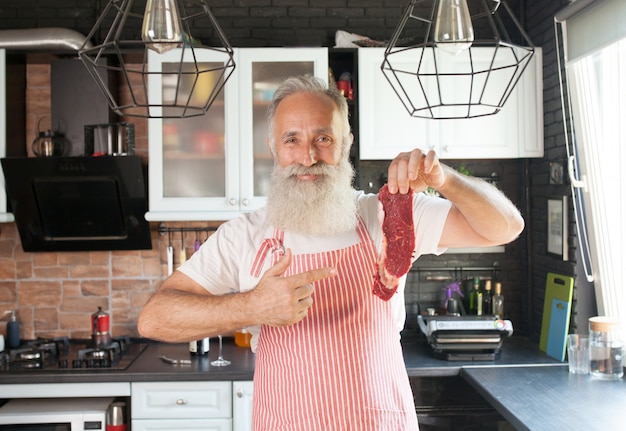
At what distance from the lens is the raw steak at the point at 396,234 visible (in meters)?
1.67

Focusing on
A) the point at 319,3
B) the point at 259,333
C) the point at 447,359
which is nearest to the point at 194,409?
the point at 447,359

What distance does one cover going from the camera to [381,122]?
12.0 feet

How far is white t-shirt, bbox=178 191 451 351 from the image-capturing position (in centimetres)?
194

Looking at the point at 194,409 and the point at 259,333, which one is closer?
the point at 259,333

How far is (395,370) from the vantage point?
74.1 inches

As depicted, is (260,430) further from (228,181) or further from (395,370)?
(228,181)

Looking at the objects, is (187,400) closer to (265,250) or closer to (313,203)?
(265,250)

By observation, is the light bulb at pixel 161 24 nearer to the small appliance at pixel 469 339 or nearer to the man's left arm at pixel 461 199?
the man's left arm at pixel 461 199

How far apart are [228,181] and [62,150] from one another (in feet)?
3.23

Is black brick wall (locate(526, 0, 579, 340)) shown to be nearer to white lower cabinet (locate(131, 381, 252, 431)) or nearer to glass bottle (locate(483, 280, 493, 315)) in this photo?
glass bottle (locate(483, 280, 493, 315))

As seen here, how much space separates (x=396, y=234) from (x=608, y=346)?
1750mm

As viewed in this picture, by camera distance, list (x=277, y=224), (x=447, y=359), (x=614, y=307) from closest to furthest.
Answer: (x=277, y=224) < (x=614, y=307) < (x=447, y=359)

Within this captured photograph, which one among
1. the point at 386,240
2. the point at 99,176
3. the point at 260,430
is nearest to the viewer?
the point at 386,240

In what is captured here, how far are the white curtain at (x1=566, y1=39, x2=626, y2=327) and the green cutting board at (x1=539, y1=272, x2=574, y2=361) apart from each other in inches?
6.3
